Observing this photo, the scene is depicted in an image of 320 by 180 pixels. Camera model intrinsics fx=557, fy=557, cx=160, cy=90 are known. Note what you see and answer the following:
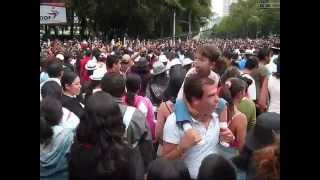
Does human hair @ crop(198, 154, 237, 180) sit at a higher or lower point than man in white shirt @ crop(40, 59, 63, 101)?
lower

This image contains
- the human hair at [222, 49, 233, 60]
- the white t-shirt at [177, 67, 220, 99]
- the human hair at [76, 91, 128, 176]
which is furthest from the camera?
the human hair at [222, 49, 233, 60]

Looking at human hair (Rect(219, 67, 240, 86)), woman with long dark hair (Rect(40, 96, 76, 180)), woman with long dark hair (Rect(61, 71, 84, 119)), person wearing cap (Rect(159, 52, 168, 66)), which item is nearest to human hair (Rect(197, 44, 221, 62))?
human hair (Rect(219, 67, 240, 86))

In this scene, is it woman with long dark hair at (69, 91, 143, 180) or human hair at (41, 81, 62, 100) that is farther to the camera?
human hair at (41, 81, 62, 100)

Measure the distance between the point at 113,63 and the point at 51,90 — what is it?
69 cm

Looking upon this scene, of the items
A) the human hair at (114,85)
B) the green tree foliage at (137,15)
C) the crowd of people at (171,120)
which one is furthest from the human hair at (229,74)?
the human hair at (114,85)

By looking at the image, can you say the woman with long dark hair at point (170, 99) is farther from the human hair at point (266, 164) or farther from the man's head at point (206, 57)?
the human hair at point (266, 164)

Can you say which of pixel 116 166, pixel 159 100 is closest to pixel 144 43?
pixel 159 100

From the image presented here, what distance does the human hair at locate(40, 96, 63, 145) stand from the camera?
3047mm

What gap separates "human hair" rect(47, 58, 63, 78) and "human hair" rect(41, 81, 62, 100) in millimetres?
215

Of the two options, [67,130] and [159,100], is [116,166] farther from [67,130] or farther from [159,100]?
[159,100]

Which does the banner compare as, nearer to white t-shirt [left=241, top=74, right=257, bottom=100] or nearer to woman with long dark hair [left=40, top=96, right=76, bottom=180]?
woman with long dark hair [left=40, top=96, right=76, bottom=180]

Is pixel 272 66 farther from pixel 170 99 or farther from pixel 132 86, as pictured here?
pixel 132 86

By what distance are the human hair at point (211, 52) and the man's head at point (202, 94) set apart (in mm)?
269
